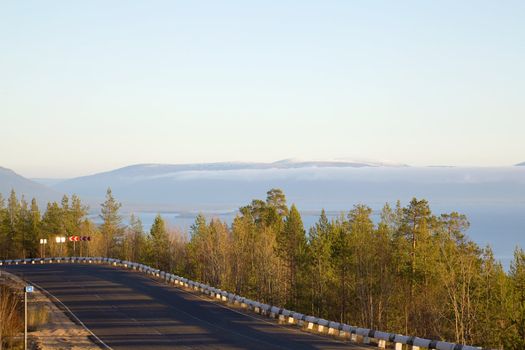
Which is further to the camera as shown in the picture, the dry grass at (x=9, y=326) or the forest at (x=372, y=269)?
the forest at (x=372, y=269)

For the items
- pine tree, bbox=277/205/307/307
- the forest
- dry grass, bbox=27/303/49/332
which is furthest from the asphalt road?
pine tree, bbox=277/205/307/307

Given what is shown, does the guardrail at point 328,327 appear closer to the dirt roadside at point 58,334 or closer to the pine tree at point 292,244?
the dirt roadside at point 58,334

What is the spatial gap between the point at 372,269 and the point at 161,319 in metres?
45.7

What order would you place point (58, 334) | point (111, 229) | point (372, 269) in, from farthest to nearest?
point (111, 229) → point (372, 269) → point (58, 334)

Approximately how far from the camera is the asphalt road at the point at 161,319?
37.7m

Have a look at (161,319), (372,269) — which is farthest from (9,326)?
(372,269)

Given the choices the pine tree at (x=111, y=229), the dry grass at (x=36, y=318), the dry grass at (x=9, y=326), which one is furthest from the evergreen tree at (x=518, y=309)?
the pine tree at (x=111, y=229)

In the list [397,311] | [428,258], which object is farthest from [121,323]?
[397,311]

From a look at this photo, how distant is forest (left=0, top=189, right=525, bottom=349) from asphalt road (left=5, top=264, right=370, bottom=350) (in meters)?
19.7

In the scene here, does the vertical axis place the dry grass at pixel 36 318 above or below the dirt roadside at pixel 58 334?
above

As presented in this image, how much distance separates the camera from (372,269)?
88000mm

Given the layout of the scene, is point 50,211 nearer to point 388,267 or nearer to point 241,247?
point 241,247

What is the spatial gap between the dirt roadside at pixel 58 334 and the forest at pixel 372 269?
94.4ft

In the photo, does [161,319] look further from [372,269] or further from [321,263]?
[321,263]
